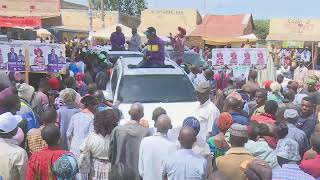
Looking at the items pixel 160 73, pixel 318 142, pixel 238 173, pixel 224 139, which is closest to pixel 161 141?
pixel 224 139

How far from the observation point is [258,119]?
25.3 ft

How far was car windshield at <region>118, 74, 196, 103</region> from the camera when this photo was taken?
32.8ft

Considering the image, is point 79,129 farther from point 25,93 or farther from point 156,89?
point 156,89

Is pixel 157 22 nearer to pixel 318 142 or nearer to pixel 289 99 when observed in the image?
pixel 289 99

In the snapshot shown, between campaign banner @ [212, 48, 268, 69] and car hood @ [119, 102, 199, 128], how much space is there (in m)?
5.54

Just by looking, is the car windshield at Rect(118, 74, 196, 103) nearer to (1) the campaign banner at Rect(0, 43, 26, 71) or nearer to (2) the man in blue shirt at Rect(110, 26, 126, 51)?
(1) the campaign banner at Rect(0, 43, 26, 71)

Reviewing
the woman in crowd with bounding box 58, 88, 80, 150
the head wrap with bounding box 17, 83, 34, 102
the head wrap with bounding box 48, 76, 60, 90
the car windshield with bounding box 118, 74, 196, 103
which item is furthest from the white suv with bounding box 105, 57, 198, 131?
the woman in crowd with bounding box 58, 88, 80, 150

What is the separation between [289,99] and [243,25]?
35.5 m

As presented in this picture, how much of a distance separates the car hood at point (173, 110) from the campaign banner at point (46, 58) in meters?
2.99

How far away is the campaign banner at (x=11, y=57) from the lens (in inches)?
462

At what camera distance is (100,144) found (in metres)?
6.10

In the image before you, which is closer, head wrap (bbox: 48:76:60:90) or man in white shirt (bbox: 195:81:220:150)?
man in white shirt (bbox: 195:81:220:150)

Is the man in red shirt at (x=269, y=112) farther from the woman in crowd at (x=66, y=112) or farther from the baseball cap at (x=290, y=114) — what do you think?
the woman in crowd at (x=66, y=112)

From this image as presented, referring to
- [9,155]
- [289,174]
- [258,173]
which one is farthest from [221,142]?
[9,155]
